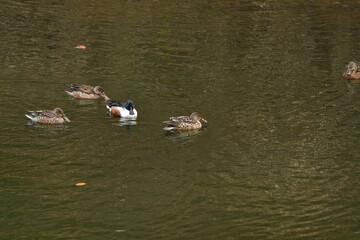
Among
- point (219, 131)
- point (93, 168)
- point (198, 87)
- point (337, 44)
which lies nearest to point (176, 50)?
point (198, 87)

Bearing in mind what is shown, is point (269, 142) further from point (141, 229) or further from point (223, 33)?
point (223, 33)

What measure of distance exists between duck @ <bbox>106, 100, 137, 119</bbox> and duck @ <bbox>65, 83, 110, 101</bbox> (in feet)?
4.02

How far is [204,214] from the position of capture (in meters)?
11.1

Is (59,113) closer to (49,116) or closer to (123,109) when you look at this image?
(49,116)

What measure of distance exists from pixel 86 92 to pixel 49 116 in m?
2.30

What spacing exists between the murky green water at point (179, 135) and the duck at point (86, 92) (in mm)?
268

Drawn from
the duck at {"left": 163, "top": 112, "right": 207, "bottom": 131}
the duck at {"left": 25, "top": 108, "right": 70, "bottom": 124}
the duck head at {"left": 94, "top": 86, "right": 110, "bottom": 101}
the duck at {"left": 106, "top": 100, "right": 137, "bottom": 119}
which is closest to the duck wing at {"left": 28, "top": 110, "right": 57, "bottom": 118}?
the duck at {"left": 25, "top": 108, "right": 70, "bottom": 124}

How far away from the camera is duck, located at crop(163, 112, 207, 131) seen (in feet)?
50.4

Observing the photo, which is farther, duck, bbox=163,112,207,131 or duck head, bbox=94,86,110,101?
duck head, bbox=94,86,110,101

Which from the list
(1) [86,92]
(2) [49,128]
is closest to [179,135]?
(2) [49,128]

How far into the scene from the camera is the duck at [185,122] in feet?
50.4

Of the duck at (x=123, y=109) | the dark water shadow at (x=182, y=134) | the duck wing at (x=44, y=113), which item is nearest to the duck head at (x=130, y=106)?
the duck at (x=123, y=109)

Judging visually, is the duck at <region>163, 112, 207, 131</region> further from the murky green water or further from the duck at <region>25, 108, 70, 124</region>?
the duck at <region>25, 108, 70, 124</region>

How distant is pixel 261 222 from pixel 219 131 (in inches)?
189
